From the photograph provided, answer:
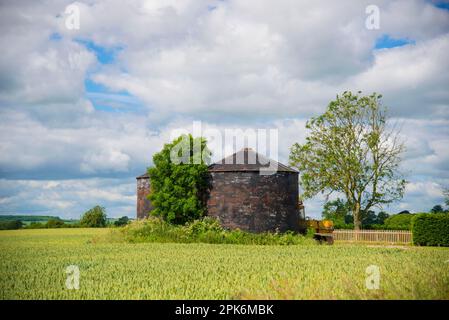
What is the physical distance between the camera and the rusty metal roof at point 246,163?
3066 cm

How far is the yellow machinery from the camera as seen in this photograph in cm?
3238

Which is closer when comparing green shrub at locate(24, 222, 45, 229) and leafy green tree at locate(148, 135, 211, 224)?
leafy green tree at locate(148, 135, 211, 224)

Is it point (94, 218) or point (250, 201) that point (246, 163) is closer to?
point (250, 201)

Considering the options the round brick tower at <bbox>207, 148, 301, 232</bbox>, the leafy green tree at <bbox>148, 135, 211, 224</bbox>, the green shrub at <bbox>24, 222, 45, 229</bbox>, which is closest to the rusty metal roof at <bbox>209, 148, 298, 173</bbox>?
the round brick tower at <bbox>207, 148, 301, 232</bbox>

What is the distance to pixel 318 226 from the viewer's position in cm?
3288

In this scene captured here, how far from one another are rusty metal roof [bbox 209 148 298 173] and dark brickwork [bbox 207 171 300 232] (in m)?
0.34

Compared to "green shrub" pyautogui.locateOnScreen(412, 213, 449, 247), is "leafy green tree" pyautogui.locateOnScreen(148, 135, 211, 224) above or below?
above

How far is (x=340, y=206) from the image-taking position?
4719 cm

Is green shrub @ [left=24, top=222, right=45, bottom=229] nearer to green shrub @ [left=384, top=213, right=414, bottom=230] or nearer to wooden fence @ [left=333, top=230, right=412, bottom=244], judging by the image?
wooden fence @ [left=333, top=230, right=412, bottom=244]

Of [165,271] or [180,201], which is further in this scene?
[180,201]

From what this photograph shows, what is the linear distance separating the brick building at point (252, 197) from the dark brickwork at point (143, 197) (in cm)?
520
